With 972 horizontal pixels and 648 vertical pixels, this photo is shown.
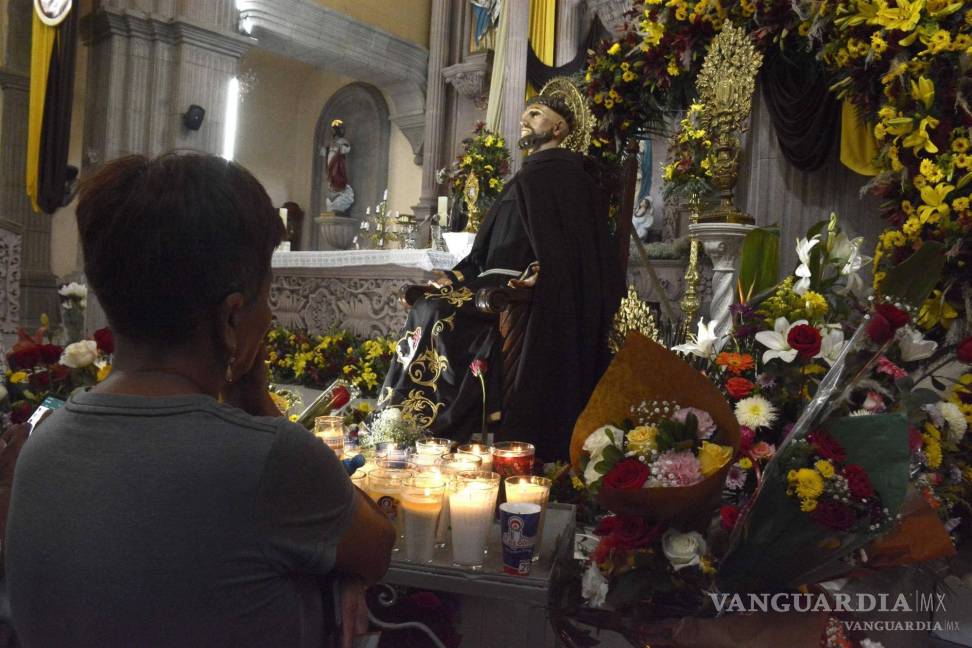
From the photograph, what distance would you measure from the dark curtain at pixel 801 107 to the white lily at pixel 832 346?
2.34 m

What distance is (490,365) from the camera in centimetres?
356

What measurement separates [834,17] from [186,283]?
Answer: 3.42m

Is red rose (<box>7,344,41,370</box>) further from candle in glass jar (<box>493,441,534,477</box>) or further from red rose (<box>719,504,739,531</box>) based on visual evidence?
red rose (<box>719,504,739,531</box>)

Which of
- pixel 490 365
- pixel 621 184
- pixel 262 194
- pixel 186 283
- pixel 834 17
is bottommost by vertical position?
pixel 490 365

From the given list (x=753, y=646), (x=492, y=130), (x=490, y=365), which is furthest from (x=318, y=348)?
(x=753, y=646)

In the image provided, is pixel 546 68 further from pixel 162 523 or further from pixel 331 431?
pixel 162 523

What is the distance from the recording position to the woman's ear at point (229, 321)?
92 cm

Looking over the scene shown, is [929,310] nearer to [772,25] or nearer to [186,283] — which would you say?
[772,25]

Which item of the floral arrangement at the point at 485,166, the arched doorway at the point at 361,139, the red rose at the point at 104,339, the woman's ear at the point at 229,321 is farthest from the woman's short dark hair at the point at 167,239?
the arched doorway at the point at 361,139

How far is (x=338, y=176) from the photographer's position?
44.5 ft

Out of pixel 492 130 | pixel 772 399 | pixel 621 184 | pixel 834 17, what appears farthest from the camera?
pixel 492 130

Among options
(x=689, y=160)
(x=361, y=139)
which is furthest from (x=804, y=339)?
(x=361, y=139)

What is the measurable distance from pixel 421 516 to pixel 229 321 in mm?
710

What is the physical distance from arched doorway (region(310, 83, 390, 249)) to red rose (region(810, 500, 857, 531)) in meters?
12.7
